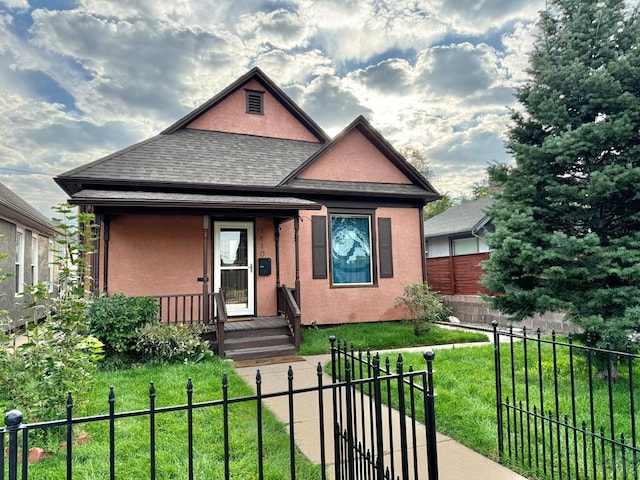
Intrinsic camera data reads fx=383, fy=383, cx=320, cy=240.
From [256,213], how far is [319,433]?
5.42m

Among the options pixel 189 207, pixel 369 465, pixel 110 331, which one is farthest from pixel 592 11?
pixel 110 331

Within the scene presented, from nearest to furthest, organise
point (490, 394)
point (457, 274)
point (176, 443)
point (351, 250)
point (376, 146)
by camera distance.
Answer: point (176, 443), point (490, 394), point (351, 250), point (376, 146), point (457, 274)

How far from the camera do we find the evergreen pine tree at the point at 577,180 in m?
4.75

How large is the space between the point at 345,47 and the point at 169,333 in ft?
32.1

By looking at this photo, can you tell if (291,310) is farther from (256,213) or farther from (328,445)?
(328,445)

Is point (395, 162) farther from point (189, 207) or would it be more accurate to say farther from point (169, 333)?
point (169, 333)

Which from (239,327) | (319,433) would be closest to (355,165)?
(239,327)

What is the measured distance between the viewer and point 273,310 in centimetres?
898

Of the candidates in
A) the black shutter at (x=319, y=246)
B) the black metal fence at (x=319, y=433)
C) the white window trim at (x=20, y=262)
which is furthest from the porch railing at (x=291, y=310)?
the white window trim at (x=20, y=262)

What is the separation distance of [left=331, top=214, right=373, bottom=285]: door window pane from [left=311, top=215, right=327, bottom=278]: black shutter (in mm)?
276

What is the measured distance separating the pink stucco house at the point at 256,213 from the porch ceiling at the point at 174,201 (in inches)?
0.9

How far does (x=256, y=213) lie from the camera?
820 cm

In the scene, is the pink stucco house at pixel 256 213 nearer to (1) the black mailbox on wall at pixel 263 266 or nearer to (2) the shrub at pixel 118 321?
(1) the black mailbox on wall at pixel 263 266

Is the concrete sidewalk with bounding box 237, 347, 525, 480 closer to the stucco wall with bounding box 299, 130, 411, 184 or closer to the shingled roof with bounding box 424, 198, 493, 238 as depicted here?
the stucco wall with bounding box 299, 130, 411, 184
